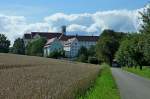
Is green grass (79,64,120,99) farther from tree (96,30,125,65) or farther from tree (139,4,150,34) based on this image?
tree (96,30,125,65)

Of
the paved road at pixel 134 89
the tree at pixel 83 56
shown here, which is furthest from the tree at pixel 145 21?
the tree at pixel 83 56

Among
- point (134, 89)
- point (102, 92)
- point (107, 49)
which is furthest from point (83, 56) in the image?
point (102, 92)

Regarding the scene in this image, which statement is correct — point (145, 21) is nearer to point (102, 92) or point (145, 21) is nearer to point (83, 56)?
point (102, 92)

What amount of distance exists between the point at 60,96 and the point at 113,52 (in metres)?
166

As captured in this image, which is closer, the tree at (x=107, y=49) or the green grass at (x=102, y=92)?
the green grass at (x=102, y=92)

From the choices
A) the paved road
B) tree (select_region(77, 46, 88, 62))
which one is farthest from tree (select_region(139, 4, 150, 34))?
tree (select_region(77, 46, 88, 62))

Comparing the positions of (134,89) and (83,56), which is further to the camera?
(83,56)

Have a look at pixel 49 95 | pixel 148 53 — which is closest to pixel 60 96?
pixel 49 95

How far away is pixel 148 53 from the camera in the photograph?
59688mm

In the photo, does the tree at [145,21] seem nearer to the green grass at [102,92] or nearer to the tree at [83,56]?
the green grass at [102,92]

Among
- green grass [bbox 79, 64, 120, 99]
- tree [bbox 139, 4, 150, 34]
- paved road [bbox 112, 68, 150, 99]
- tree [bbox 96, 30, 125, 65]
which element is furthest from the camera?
tree [bbox 96, 30, 125, 65]

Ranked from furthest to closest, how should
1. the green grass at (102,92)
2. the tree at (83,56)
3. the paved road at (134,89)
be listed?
1. the tree at (83,56)
2. the paved road at (134,89)
3. the green grass at (102,92)

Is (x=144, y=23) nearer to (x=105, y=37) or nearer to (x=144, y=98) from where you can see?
(x=144, y=98)

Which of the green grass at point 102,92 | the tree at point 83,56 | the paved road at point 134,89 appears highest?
the tree at point 83,56
